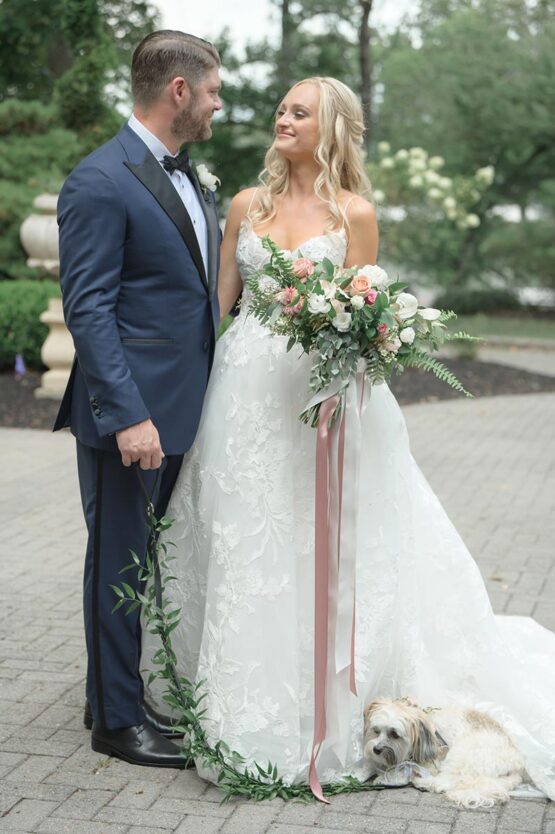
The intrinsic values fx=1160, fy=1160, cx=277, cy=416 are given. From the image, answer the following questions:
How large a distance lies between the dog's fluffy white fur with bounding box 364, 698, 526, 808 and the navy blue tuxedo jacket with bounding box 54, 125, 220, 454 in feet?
3.71

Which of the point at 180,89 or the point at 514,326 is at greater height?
the point at 180,89

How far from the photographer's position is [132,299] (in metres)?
3.71

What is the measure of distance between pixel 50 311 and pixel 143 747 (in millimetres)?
8936

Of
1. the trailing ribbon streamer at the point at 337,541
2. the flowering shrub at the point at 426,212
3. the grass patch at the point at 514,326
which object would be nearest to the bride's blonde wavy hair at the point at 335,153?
the trailing ribbon streamer at the point at 337,541

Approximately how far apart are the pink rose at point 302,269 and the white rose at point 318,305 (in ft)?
0.42

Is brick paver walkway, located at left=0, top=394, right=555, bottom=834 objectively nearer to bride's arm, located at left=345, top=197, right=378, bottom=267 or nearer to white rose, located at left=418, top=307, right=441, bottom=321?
white rose, located at left=418, top=307, right=441, bottom=321

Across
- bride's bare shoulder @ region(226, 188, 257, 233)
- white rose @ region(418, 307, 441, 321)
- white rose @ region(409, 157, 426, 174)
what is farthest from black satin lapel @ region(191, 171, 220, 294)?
white rose @ region(409, 157, 426, 174)

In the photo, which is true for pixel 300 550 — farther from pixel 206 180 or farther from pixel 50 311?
pixel 50 311

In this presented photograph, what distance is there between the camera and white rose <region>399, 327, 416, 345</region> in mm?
3600

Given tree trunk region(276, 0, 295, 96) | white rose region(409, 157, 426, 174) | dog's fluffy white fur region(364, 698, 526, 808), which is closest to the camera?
dog's fluffy white fur region(364, 698, 526, 808)

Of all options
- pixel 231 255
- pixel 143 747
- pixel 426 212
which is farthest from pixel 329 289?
pixel 426 212

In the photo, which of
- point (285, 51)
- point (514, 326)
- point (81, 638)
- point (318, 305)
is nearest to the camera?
point (318, 305)

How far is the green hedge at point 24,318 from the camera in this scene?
1372 cm

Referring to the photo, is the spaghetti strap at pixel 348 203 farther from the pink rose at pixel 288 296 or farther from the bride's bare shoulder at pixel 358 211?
the pink rose at pixel 288 296
